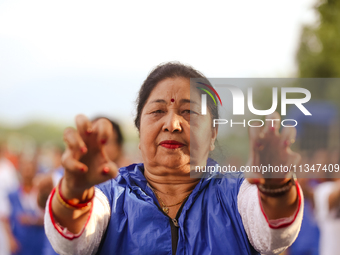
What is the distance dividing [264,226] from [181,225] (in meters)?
0.47

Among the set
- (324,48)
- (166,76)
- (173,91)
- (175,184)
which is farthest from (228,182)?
(324,48)

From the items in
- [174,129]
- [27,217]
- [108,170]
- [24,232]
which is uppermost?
[174,129]

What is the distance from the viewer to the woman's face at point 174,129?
211 cm

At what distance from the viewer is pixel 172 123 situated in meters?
2.09

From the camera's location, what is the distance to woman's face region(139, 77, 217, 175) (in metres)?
2.11

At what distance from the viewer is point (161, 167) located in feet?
7.13

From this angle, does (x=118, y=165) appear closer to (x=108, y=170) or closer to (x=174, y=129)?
Result: (x=174, y=129)

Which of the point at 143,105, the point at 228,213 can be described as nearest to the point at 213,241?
the point at 228,213

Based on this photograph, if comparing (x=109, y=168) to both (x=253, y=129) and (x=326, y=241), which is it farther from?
(x=326, y=241)

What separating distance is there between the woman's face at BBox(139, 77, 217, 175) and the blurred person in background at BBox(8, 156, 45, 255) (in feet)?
13.9

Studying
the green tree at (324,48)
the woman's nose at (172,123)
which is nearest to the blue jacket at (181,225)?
the woman's nose at (172,123)

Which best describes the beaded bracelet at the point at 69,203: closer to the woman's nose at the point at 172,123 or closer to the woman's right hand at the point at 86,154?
the woman's right hand at the point at 86,154

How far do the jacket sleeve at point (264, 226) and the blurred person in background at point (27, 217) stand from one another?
15.3 feet

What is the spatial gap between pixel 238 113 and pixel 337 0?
11417mm
